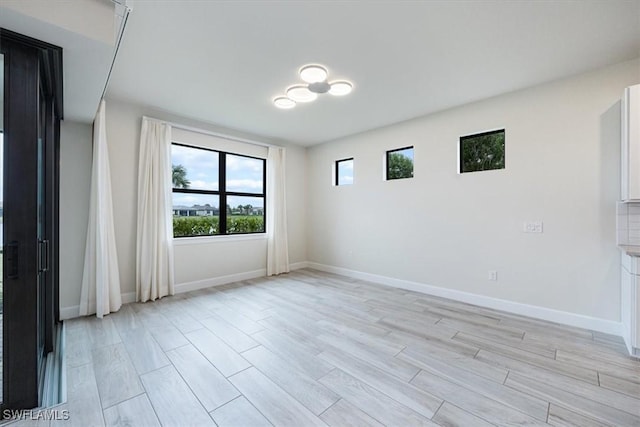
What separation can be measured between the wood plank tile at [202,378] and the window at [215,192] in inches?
94.3

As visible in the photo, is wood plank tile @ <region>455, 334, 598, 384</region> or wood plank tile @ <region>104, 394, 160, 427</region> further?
wood plank tile @ <region>455, 334, 598, 384</region>

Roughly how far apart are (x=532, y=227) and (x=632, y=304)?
111 centimetres

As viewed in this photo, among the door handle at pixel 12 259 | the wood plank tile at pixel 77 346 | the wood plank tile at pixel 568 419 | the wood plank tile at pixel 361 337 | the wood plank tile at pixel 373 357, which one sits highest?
the door handle at pixel 12 259

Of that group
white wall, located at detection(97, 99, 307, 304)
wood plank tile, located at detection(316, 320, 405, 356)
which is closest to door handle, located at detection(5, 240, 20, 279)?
white wall, located at detection(97, 99, 307, 304)

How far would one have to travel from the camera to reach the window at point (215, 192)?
429 centimetres

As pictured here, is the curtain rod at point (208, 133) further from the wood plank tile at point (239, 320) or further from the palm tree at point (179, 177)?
the wood plank tile at point (239, 320)

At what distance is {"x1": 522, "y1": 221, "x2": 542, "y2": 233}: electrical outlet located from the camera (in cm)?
313

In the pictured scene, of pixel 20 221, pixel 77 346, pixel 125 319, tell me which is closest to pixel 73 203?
pixel 125 319

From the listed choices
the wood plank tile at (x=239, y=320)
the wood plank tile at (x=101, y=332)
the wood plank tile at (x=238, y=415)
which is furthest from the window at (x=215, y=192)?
the wood plank tile at (x=238, y=415)

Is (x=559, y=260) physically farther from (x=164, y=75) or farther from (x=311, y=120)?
(x=164, y=75)

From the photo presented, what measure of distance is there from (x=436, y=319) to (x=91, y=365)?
339cm

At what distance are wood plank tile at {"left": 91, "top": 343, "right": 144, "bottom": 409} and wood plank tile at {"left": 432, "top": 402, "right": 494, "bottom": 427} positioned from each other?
2.00 meters

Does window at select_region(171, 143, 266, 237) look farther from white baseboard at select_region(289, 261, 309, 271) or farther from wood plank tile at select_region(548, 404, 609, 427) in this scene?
wood plank tile at select_region(548, 404, 609, 427)

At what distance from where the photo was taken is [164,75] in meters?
2.90
